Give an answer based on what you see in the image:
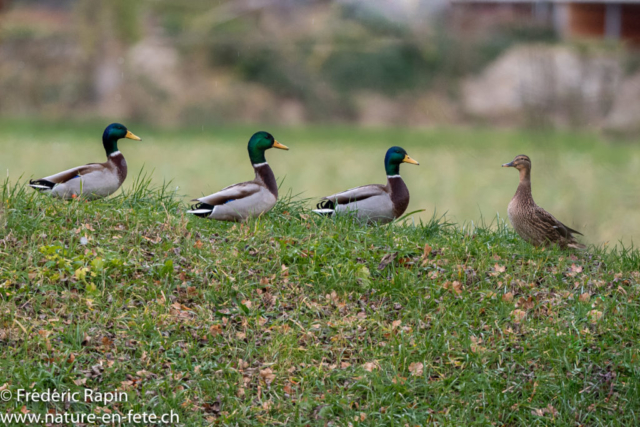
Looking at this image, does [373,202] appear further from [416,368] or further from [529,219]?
[416,368]

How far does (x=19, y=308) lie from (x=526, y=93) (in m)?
4.07

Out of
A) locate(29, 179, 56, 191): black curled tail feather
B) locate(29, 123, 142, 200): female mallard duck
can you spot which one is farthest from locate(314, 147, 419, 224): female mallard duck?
locate(29, 179, 56, 191): black curled tail feather

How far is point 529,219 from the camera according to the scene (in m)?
6.56

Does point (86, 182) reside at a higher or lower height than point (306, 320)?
higher

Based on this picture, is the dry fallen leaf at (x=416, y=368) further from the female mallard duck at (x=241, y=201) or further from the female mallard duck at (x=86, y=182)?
the female mallard duck at (x=86, y=182)

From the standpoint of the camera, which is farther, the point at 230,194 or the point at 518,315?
the point at 230,194

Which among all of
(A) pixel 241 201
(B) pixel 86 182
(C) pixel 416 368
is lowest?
(C) pixel 416 368

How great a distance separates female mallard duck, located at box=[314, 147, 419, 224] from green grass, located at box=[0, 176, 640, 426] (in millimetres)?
169

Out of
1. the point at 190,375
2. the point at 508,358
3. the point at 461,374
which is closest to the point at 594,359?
the point at 508,358

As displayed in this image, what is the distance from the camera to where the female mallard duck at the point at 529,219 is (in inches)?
258

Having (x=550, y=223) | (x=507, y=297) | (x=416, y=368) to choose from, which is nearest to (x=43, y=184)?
(x=416, y=368)

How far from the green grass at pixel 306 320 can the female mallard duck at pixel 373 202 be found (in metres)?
0.17

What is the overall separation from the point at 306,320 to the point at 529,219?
246cm

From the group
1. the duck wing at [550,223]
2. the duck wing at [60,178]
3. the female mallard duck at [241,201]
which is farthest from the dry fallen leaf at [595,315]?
the duck wing at [60,178]
